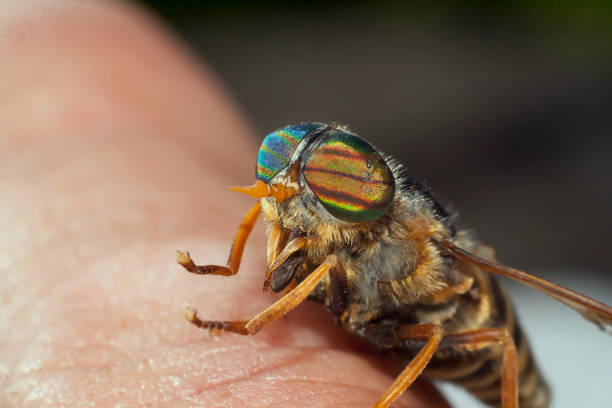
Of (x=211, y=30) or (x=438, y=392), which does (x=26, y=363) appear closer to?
(x=438, y=392)

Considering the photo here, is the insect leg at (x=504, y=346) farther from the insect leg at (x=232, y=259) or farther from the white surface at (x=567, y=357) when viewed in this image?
the insect leg at (x=232, y=259)

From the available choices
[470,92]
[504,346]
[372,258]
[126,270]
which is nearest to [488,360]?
[504,346]

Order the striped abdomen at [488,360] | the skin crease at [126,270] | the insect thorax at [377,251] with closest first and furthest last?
the skin crease at [126,270] < the insect thorax at [377,251] < the striped abdomen at [488,360]

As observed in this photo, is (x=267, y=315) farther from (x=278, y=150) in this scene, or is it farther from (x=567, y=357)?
(x=567, y=357)

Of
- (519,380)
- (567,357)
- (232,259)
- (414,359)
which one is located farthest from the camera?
(567,357)

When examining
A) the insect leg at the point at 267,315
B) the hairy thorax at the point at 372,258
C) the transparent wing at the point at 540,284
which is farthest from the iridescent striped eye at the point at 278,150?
the transparent wing at the point at 540,284

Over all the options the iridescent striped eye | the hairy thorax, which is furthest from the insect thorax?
the iridescent striped eye

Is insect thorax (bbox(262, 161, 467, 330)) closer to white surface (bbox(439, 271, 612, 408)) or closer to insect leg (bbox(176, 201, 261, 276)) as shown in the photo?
insect leg (bbox(176, 201, 261, 276))
